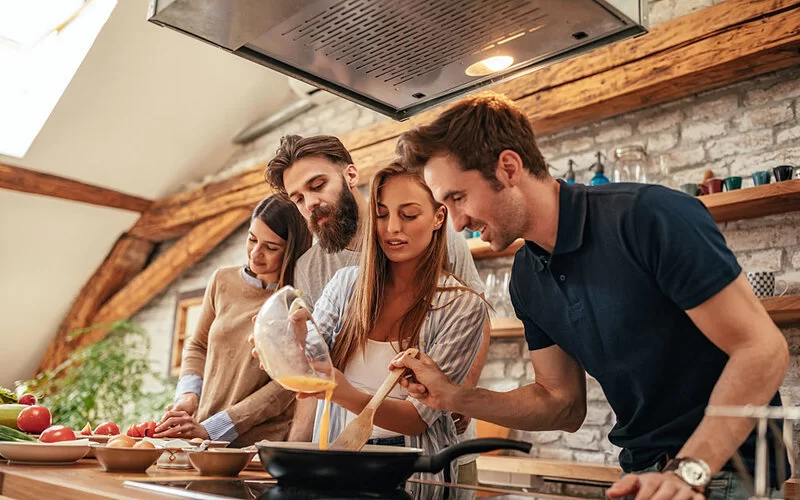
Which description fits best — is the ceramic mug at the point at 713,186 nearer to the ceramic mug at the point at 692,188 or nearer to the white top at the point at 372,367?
the ceramic mug at the point at 692,188

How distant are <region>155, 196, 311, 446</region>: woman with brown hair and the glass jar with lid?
5.77 feet

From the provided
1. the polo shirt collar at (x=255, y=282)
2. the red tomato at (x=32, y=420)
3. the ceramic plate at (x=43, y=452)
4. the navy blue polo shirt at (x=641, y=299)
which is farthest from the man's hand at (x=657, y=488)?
the polo shirt collar at (x=255, y=282)

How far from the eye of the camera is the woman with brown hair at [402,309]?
1.78 m

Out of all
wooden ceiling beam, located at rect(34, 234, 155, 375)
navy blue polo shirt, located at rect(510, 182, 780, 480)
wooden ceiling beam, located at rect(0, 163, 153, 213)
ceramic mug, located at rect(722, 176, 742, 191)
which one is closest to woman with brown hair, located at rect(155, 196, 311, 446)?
navy blue polo shirt, located at rect(510, 182, 780, 480)

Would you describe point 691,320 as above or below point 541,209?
below

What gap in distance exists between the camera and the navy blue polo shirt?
131cm

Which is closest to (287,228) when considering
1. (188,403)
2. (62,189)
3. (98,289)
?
(188,403)

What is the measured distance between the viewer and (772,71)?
3.43 meters

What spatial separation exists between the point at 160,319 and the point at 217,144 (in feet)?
5.42

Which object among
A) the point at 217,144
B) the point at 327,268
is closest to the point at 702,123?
the point at 327,268

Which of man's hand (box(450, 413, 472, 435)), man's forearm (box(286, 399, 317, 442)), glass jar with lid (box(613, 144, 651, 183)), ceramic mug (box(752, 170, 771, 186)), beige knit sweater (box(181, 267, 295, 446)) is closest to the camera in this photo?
man's hand (box(450, 413, 472, 435))

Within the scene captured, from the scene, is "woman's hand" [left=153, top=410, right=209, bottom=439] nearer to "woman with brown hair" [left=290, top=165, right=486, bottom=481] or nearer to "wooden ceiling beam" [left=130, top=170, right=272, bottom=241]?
"woman with brown hair" [left=290, top=165, right=486, bottom=481]

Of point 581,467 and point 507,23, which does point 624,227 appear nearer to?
point 507,23

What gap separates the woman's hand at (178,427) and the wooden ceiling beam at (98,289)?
4624 millimetres
